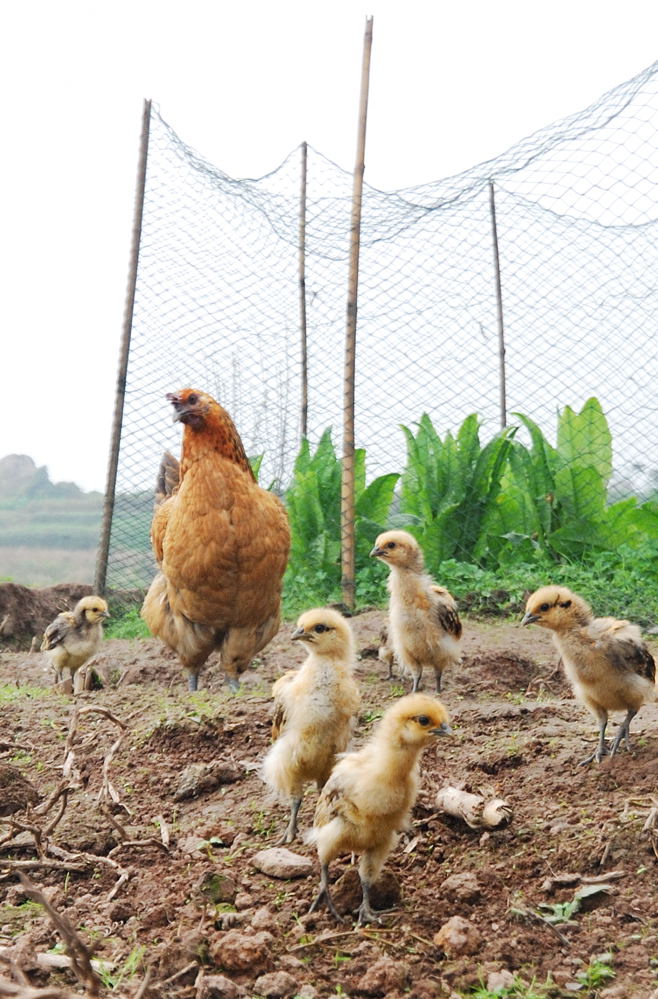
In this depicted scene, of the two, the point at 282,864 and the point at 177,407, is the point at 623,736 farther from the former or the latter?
the point at 177,407

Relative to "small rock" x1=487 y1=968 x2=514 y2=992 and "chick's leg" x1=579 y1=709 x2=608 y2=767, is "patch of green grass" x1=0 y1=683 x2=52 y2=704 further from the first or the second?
"small rock" x1=487 y1=968 x2=514 y2=992

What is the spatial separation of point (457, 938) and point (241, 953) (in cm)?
58

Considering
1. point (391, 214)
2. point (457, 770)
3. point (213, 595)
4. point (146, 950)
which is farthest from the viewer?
point (391, 214)

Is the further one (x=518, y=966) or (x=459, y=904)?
(x=459, y=904)

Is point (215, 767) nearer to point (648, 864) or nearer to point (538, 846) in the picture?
point (538, 846)

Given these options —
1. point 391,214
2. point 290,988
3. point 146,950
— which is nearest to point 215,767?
point 146,950

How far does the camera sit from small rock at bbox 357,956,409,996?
2.35m

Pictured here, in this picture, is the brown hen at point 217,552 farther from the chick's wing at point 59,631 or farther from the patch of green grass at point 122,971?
the patch of green grass at point 122,971

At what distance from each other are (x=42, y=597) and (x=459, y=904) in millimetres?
7510

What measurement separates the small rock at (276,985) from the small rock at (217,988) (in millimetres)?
45

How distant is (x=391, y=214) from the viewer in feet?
27.1

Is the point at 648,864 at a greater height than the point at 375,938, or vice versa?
the point at 648,864

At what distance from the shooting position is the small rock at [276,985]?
2322 mm

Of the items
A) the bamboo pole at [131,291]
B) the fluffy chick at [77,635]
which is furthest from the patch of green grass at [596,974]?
the bamboo pole at [131,291]
